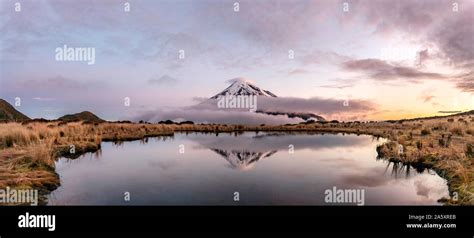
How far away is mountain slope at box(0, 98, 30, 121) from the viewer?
950 cm

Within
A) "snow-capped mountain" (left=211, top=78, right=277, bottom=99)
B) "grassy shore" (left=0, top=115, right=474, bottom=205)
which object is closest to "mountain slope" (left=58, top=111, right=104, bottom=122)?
"grassy shore" (left=0, top=115, right=474, bottom=205)

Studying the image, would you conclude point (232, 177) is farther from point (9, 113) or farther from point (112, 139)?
point (112, 139)

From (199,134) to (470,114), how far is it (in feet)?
25.9

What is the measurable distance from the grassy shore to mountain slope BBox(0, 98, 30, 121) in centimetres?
38

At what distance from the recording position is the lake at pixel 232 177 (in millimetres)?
9250

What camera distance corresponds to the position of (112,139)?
585 inches

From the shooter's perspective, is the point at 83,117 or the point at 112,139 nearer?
the point at 83,117

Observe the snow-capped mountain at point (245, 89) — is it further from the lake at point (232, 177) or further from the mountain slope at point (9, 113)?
the mountain slope at point (9, 113)

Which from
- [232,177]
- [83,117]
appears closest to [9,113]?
[83,117]

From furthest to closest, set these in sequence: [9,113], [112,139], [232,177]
→ [112,139], [232,177], [9,113]

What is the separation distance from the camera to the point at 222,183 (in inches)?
403

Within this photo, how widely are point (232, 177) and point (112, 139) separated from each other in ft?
20.4

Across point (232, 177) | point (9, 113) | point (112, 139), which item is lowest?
point (232, 177)
